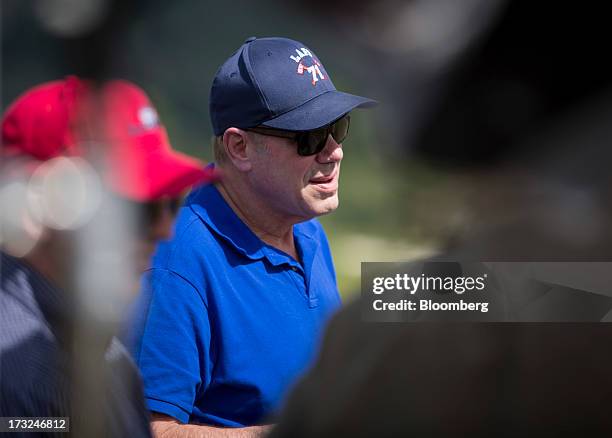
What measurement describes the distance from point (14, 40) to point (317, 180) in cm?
53

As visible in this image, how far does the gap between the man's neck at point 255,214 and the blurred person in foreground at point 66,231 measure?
7cm

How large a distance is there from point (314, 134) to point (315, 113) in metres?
0.04

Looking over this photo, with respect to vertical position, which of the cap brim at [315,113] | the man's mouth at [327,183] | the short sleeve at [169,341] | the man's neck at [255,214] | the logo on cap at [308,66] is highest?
the logo on cap at [308,66]

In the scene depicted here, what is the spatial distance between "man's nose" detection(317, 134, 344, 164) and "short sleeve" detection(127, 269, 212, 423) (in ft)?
1.00

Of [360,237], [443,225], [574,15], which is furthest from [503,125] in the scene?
[360,237]

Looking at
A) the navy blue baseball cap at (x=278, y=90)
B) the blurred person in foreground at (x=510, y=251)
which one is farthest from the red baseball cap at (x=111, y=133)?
the blurred person in foreground at (x=510, y=251)

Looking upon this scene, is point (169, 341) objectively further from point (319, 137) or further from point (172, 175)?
point (319, 137)

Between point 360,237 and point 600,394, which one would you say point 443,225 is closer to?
point 360,237

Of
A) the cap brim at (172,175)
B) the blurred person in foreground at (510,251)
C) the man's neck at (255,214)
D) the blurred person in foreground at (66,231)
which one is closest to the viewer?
the blurred person in foreground at (510,251)

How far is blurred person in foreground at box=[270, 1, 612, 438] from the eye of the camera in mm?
744

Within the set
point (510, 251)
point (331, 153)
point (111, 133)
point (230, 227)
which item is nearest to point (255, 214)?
point (230, 227)

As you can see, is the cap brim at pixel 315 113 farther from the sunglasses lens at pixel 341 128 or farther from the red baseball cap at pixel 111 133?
the red baseball cap at pixel 111 133

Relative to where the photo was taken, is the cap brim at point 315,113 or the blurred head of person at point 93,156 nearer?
the blurred head of person at point 93,156

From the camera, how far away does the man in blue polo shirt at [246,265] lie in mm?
1245
